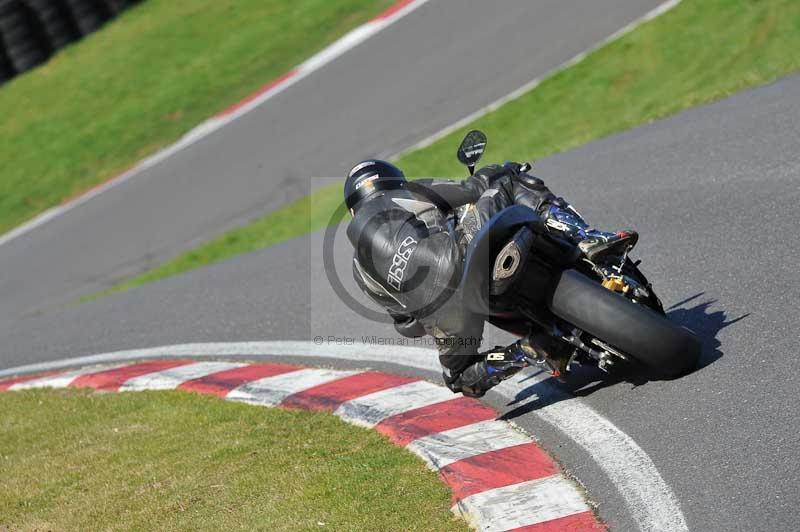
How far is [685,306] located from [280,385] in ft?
8.19

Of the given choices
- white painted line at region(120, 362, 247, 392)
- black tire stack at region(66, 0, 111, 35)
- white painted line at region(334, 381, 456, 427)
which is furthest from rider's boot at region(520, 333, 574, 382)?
black tire stack at region(66, 0, 111, 35)

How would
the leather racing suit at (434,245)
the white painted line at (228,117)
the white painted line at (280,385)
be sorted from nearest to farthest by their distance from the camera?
the leather racing suit at (434,245), the white painted line at (280,385), the white painted line at (228,117)

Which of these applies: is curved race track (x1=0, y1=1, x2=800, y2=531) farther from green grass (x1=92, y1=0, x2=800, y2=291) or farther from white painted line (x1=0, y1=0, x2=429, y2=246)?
white painted line (x1=0, y1=0, x2=429, y2=246)

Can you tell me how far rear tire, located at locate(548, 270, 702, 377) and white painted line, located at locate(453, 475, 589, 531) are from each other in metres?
0.64

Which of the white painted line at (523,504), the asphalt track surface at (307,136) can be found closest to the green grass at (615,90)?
the asphalt track surface at (307,136)

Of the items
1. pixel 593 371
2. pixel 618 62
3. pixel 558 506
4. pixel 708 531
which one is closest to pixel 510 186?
pixel 593 371

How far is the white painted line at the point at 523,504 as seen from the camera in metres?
4.16

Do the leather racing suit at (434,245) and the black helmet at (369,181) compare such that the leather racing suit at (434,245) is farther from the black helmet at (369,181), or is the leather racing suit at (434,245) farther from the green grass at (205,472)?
the green grass at (205,472)

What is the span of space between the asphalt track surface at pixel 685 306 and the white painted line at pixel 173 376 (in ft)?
1.80

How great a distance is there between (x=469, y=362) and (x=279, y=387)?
1.85 m

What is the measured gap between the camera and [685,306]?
5664mm

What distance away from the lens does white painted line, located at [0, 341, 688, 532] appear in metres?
4.00

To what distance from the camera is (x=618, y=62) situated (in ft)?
40.5

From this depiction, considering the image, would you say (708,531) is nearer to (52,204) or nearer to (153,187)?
(153,187)
